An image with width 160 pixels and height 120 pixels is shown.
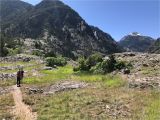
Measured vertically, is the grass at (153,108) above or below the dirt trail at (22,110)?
above

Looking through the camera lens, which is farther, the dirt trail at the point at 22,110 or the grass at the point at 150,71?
the grass at the point at 150,71

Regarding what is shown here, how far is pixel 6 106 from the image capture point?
35406 millimetres

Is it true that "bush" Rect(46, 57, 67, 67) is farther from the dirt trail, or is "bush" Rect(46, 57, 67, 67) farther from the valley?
the dirt trail

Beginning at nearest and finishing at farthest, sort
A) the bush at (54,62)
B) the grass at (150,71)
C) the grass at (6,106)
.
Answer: the grass at (6,106)
the grass at (150,71)
the bush at (54,62)

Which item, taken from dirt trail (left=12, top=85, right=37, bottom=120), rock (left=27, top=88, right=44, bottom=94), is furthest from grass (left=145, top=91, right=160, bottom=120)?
rock (left=27, top=88, right=44, bottom=94)

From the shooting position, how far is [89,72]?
67.5 m

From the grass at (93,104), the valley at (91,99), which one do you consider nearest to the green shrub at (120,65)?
the valley at (91,99)

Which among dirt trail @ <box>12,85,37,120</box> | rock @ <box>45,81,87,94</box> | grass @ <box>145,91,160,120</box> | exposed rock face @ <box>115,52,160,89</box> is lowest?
dirt trail @ <box>12,85,37,120</box>

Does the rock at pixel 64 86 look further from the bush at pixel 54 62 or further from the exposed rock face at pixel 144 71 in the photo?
the bush at pixel 54 62

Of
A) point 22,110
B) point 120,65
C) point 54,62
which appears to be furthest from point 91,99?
point 54,62

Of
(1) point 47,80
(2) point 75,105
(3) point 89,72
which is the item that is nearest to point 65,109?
(2) point 75,105

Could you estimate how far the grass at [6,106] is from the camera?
30844 mm

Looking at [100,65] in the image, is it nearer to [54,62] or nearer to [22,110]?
[54,62]

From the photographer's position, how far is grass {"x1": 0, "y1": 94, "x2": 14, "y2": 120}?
30844mm
